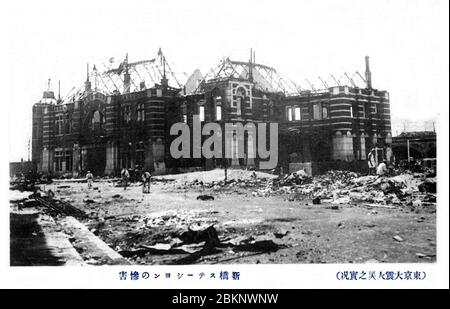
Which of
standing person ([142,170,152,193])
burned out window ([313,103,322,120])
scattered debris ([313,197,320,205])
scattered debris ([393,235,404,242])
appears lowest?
scattered debris ([393,235,404,242])

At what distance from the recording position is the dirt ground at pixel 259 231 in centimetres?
695

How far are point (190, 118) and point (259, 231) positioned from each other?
813 centimetres

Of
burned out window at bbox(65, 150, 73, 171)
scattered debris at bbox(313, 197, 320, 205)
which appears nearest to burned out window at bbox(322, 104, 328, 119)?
scattered debris at bbox(313, 197, 320, 205)

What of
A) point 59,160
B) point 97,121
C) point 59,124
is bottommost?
point 59,160

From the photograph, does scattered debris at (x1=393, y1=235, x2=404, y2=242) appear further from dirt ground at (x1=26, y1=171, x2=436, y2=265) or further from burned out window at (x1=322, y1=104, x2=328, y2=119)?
burned out window at (x1=322, y1=104, x2=328, y2=119)

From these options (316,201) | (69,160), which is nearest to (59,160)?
(69,160)

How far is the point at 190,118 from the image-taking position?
1504 cm

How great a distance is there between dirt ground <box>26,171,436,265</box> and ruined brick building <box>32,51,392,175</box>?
4468mm

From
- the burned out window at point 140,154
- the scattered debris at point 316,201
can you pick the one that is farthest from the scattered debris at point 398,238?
the burned out window at point 140,154

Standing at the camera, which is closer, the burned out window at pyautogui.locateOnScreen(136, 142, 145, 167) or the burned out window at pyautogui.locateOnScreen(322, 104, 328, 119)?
the burned out window at pyautogui.locateOnScreen(136, 142, 145, 167)

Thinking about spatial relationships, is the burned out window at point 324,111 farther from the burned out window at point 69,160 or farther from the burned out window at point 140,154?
the burned out window at point 69,160

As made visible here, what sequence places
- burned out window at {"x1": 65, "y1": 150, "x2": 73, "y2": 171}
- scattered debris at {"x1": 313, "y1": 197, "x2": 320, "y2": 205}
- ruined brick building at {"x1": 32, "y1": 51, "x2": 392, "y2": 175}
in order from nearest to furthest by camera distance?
scattered debris at {"x1": 313, "y1": 197, "x2": 320, "y2": 205} < ruined brick building at {"x1": 32, "y1": 51, "x2": 392, "y2": 175} < burned out window at {"x1": 65, "y1": 150, "x2": 73, "y2": 171}

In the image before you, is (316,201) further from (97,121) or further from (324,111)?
(97,121)

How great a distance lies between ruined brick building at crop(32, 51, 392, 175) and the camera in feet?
52.3
